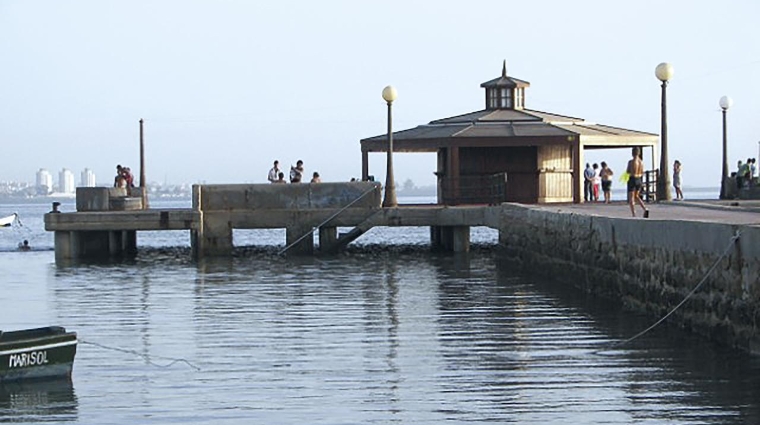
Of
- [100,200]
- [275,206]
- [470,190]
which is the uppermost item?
[470,190]

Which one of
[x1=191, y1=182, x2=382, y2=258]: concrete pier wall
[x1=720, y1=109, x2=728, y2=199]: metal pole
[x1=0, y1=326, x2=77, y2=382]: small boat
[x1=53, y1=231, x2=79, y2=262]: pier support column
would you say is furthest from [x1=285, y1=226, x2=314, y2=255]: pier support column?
[x1=0, y1=326, x2=77, y2=382]: small boat

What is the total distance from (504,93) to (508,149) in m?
4.04

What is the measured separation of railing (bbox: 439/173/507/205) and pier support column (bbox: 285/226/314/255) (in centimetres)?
517

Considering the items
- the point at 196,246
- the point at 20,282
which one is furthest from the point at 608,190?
the point at 20,282

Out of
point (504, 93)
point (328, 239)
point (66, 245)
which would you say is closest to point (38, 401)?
point (66, 245)

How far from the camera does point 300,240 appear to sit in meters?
39.0

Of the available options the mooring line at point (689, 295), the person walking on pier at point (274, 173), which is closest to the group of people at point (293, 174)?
the person walking on pier at point (274, 173)

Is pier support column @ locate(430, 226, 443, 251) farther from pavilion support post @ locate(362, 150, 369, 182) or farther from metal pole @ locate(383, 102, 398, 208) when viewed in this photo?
metal pole @ locate(383, 102, 398, 208)

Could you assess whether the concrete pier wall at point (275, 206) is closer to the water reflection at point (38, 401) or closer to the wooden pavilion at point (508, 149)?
the wooden pavilion at point (508, 149)

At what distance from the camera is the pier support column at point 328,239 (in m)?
39.7

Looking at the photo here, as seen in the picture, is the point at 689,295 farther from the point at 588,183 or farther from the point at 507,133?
the point at 588,183

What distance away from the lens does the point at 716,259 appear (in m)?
17.2

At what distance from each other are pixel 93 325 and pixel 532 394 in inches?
365

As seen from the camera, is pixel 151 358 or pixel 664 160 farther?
pixel 664 160
